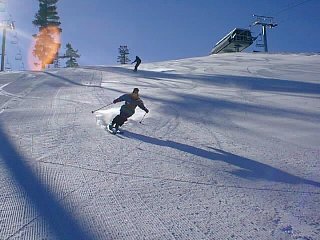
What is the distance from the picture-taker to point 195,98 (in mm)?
15039

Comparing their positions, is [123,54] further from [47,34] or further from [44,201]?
[44,201]

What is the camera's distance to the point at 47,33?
51500mm

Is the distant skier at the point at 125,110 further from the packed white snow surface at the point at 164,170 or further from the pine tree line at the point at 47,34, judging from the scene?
the pine tree line at the point at 47,34

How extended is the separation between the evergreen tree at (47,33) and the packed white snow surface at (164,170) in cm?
3923

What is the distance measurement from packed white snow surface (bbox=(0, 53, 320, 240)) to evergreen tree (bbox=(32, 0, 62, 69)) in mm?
39227

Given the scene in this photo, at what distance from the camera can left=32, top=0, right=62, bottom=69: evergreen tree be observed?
167ft

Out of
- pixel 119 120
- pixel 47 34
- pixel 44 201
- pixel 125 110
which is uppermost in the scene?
pixel 47 34

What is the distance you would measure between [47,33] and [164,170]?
4888 centimetres

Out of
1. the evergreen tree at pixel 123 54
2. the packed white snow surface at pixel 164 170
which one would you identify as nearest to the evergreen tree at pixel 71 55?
the evergreen tree at pixel 123 54

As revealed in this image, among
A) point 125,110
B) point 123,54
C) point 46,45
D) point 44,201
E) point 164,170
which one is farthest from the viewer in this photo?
point 123,54

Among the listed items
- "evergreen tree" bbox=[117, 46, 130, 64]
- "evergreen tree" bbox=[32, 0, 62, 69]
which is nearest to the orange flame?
"evergreen tree" bbox=[32, 0, 62, 69]

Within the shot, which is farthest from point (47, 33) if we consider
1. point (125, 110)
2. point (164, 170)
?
point (164, 170)

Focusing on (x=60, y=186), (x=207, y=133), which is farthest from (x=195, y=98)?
(x=60, y=186)

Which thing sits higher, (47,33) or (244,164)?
(47,33)
